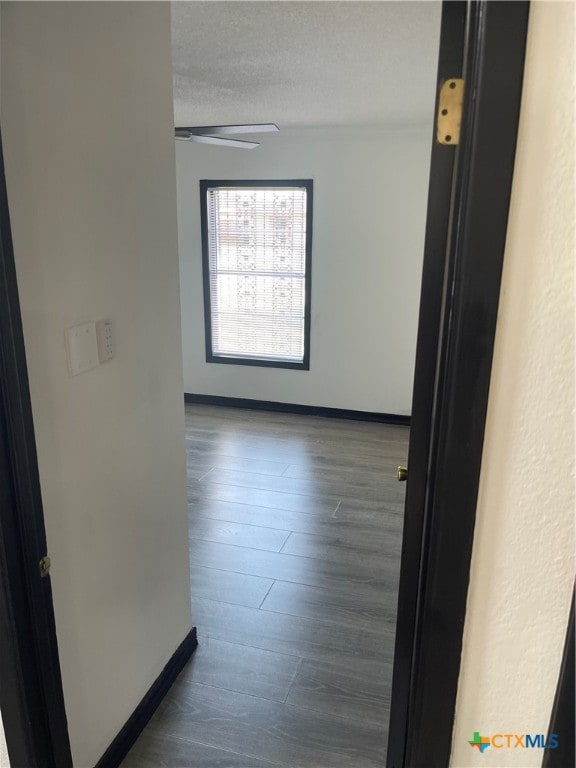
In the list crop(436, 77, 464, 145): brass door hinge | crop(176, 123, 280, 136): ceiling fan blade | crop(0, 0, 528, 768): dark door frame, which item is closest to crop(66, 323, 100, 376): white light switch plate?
crop(0, 0, 528, 768): dark door frame

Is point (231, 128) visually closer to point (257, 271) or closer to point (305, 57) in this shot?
point (305, 57)

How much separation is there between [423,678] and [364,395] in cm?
386

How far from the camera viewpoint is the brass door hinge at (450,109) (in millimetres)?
792

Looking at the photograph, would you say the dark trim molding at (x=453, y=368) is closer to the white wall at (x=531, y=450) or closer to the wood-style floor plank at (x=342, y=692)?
the white wall at (x=531, y=450)

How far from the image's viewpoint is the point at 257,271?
4.89 meters

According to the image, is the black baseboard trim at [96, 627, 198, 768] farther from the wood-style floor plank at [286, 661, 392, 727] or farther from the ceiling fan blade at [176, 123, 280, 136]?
the ceiling fan blade at [176, 123, 280, 136]

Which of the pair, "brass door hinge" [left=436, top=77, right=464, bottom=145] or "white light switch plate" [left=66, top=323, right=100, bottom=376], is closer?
"brass door hinge" [left=436, top=77, right=464, bottom=145]

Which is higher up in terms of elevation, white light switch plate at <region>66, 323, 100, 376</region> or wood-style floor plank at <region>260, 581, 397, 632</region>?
white light switch plate at <region>66, 323, 100, 376</region>

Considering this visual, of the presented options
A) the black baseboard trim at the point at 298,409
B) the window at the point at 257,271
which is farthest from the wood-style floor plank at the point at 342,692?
→ the window at the point at 257,271

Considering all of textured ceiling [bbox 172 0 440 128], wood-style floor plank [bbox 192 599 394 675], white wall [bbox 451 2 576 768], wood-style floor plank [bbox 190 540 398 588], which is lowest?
wood-style floor plank [bbox 192 599 394 675]

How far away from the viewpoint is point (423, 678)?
1008 mm

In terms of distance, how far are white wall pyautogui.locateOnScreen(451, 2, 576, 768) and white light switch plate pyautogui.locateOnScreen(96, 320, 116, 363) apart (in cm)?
106

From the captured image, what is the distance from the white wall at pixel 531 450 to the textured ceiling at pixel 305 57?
1178 mm

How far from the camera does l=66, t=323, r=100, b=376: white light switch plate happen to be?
1.42 meters
